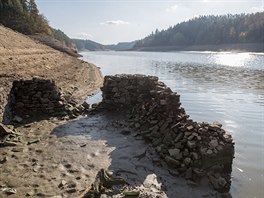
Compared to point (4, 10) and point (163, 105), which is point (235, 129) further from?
point (4, 10)

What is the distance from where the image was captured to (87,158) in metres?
11.7

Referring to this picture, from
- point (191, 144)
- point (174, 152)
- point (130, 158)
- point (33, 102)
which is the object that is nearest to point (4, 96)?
point (33, 102)

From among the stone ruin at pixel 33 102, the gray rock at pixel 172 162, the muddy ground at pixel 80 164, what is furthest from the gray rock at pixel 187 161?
the stone ruin at pixel 33 102

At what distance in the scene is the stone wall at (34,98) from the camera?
1677 centimetres

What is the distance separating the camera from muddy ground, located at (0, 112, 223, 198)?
372 inches

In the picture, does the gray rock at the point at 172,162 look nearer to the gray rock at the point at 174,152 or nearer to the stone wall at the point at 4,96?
the gray rock at the point at 174,152

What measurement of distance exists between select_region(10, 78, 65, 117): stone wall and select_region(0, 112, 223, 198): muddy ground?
164 centimetres

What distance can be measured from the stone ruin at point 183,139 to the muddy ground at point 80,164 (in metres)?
0.38

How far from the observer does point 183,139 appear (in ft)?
38.5

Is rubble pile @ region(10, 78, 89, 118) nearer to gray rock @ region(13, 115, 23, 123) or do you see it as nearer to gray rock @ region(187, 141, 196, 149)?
gray rock @ region(13, 115, 23, 123)

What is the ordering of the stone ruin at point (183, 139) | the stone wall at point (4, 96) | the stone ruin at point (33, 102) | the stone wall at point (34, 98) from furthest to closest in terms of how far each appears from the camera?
Answer: 1. the stone wall at point (34, 98)
2. the stone ruin at point (33, 102)
3. the stone wall at point (4, 96)
4. the stone ruin at point (183, 139)

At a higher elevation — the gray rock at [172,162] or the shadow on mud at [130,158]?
the gray rock at [172,162]

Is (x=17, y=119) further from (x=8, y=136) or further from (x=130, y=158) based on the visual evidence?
(x=130, y=158)

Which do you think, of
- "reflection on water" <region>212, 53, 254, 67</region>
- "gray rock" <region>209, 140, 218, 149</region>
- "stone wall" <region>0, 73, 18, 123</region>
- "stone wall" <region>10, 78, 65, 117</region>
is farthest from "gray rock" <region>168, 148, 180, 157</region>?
"reflection on water" <region>212, 53, 254, 67</region>
